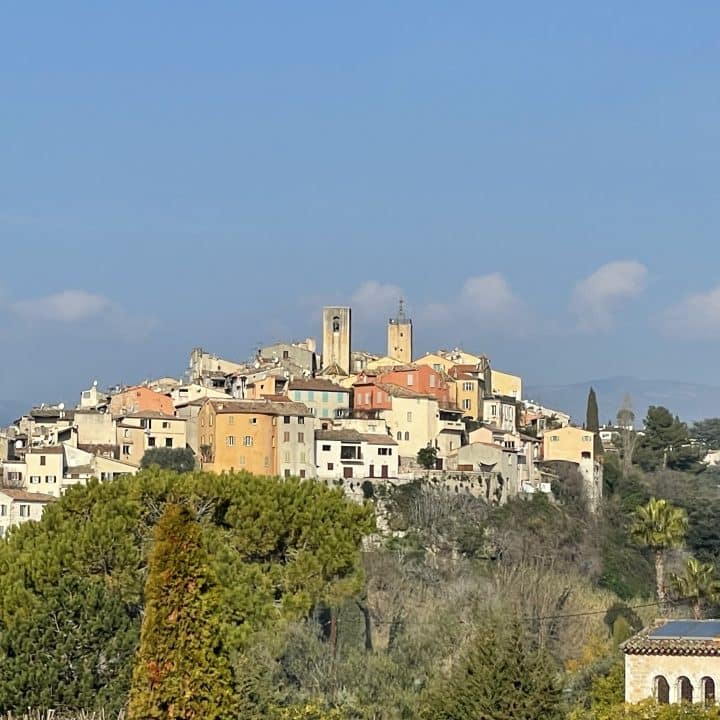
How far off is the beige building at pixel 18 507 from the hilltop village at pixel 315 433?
0.18 ft

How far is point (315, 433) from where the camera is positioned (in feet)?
287

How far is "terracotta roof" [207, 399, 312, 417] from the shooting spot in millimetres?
86188

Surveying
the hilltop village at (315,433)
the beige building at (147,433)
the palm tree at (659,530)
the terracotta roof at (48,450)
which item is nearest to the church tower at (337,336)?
the hilltop village at (315,433)

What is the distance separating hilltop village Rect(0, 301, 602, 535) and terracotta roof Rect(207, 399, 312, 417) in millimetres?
74

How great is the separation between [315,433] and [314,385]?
571 cm

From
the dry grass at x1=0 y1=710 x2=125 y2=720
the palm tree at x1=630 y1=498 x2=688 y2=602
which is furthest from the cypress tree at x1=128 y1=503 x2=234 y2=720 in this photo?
the palm tree at x1=630 y1=498 x2=688 y2=602

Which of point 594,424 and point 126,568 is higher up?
point 594,424

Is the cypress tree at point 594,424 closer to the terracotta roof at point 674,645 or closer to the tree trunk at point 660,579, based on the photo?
the tree trunk at point 660,579

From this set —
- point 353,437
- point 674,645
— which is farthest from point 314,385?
point 674,645

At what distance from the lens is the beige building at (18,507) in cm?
7994

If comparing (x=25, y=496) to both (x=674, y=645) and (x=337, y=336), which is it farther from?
(x=674, y=645)

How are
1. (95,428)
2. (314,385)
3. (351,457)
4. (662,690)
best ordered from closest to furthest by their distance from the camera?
1. (662,690)
2. (351,457)
3. (95,428)
4. (314,385)

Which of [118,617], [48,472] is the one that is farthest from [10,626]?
[48,472]

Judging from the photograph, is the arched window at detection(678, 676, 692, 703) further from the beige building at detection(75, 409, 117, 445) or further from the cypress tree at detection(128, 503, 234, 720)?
the beige building at detection(75, 409, 117, 445)
